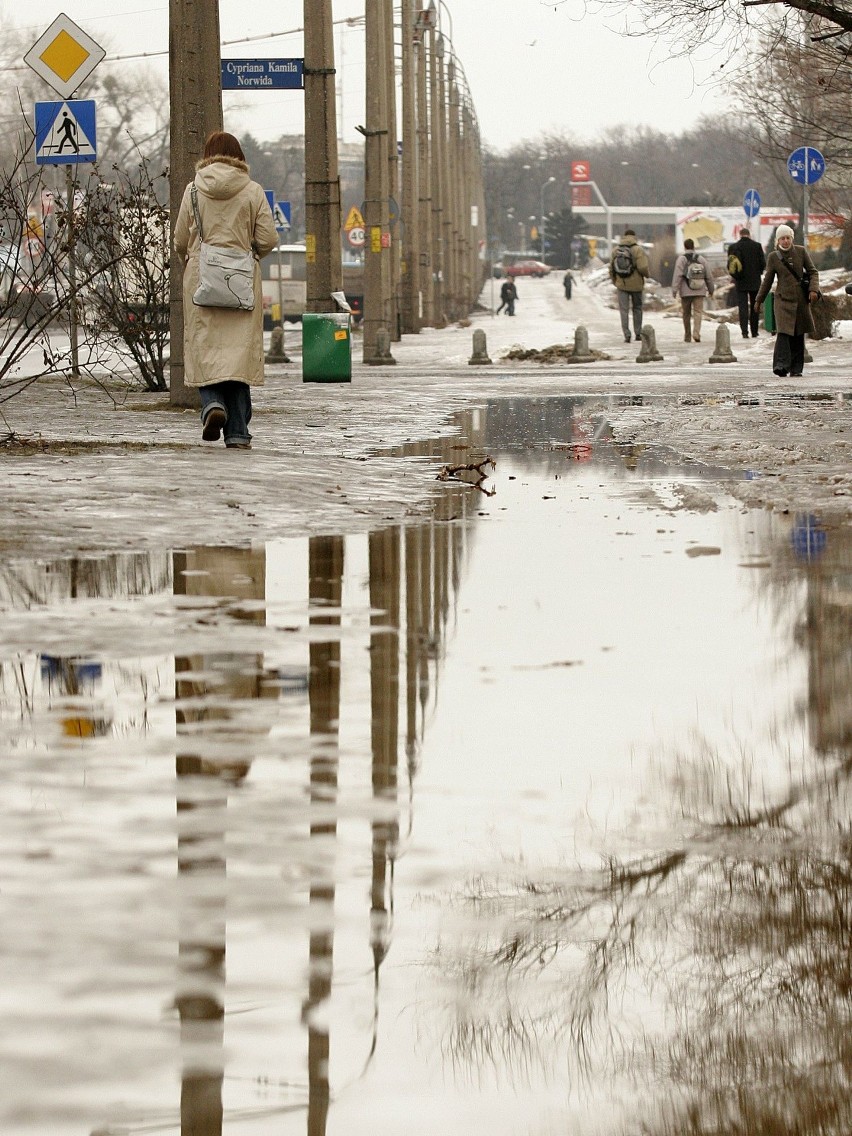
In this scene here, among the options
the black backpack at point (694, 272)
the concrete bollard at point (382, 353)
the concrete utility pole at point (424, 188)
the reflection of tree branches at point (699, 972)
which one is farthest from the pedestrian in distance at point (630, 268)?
the reflection of tree branches at point (699, 972)

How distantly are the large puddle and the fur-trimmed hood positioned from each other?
644cm

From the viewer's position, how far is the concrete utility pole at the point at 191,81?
1745 centimetres

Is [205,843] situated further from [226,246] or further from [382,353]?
[382,353]

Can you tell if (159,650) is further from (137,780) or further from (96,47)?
(96,47)

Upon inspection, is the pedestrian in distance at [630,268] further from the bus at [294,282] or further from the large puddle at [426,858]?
the bus at [294,282]

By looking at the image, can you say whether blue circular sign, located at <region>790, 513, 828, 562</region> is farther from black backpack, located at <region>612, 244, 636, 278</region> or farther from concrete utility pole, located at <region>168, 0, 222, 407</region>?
black backpack, located at <region>612, 244, 636, 278</region>

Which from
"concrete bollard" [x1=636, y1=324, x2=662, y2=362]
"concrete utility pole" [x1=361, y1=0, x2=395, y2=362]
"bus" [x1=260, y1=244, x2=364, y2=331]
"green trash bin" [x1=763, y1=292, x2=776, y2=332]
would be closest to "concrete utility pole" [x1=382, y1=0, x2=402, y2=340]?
"concrete utility pole" [x1=361, y1=0, x2=395, y2=362]

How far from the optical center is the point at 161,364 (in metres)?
21.9

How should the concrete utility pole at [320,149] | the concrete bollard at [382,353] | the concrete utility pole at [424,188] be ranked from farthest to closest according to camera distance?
the concrete utility pole at [424,188] < the concrete bollard at [382,353] < the concrete utility pole at [320,149]

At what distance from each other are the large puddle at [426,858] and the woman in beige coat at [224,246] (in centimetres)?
621

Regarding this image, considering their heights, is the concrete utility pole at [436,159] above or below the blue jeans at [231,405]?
above

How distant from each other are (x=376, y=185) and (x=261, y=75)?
14302 millimetres

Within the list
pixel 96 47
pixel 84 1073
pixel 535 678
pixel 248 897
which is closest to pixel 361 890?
pixel 248 897

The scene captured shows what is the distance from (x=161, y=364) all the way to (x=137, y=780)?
17.8 metres
